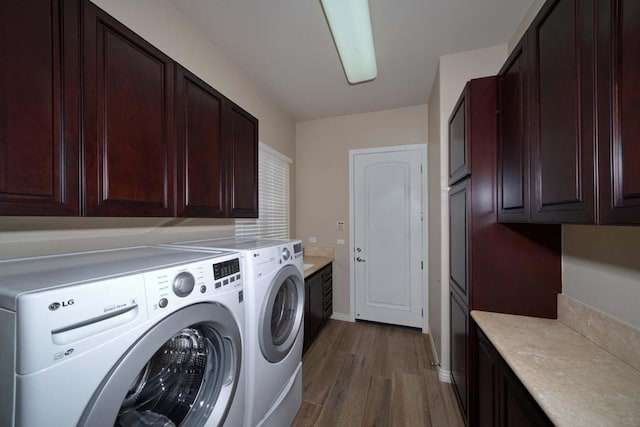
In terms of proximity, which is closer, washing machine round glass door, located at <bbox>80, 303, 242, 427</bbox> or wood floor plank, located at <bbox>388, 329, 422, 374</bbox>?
washing machine round glass door, located at <bbox>80, 303, 242, 427</bbox>

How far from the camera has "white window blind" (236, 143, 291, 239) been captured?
250 cm

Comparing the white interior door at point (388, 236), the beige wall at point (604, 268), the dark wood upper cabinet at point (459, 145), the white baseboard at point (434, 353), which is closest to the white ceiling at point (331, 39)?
the dark wood upper cabinet at point (459, 145)

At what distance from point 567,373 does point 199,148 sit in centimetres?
196

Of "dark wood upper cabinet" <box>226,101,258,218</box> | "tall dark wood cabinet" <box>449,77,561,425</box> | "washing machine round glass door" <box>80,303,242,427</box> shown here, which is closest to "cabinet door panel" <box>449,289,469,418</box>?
"tall dark wood cabinet" <box>449,77,561,425</box>

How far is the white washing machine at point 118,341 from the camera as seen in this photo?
0.51 metres

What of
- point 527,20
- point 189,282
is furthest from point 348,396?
point 527,20

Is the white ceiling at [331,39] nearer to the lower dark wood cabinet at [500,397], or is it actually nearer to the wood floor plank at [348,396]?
the lower dark wood cabinet at [500,397]

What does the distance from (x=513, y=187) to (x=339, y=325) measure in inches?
101

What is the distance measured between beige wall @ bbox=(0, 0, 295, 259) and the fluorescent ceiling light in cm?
99

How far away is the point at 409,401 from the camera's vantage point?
5.98ft

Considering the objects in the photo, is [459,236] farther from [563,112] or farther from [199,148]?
[199,148]

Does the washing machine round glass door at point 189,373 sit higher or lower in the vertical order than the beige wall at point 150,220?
lower

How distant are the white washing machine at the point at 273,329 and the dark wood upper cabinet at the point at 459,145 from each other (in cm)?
121

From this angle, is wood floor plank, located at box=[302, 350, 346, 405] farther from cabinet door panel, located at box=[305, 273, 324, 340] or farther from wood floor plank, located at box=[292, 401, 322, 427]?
cabinet door panel, located at box=[305, 273, 324, 340]
